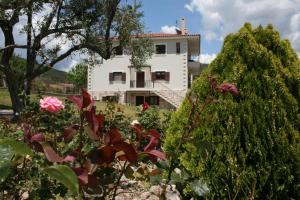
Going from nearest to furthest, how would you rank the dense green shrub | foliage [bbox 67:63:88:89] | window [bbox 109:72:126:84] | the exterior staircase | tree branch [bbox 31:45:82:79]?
1. the dense green shrub
2. tree branch [bbox 31:45:82:79]
3. the exterior staircase
4. window [bbox 109:72:126:84]
5. foliage [bbox 67:63:88:89]

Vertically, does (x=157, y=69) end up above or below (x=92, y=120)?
above

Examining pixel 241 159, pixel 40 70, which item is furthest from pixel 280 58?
pixel 40 70

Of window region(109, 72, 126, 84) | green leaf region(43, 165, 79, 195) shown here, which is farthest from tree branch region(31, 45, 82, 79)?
window region(109, 72, 126, 84)

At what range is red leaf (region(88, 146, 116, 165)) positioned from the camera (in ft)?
4.23

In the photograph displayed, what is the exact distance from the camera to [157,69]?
154 feet

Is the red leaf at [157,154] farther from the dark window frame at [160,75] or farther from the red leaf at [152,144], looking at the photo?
the dark window frame at [160,75]

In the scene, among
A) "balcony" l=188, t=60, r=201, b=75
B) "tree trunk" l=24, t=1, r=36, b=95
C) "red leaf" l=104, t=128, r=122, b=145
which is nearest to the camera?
"red leaf" l=104, t=128, r=122, b=145

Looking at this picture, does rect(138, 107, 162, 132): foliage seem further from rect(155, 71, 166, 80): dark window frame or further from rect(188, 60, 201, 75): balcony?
rect(188, 60, 201, 75): balcony

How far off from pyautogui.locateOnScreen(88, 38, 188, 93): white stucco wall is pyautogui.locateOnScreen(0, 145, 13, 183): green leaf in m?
45.1

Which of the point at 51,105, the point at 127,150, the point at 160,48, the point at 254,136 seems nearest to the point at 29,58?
the point at 254,136

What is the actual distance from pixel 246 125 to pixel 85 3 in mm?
19718

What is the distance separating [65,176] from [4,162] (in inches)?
5.5

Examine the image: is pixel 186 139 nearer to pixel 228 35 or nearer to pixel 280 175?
pixel 280 175

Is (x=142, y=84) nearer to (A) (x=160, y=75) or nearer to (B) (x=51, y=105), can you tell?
(A) (x=160, y=75)
